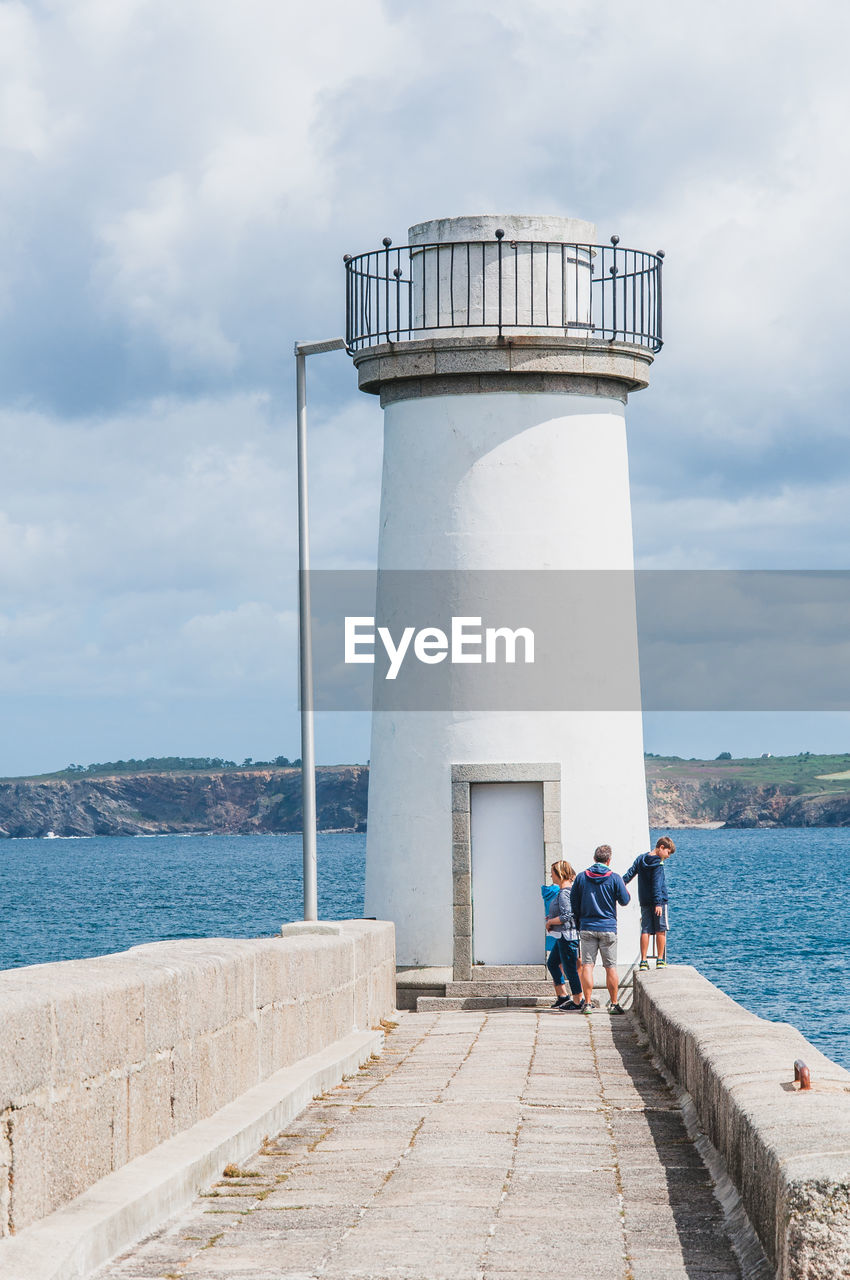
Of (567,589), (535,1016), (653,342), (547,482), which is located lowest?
(535,1016)

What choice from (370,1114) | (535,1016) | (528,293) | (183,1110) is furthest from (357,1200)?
(528,293)

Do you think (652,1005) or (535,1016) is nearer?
(652,1005)

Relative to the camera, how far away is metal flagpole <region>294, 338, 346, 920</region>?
1452cm

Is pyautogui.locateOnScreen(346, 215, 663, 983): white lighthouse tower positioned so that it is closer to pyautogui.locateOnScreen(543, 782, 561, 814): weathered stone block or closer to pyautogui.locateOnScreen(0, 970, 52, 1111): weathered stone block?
pyautogui.locateOnScreen(543, 782, 561, 814): weathered stone block

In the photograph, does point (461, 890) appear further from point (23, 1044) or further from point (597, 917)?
point (23, 1044)

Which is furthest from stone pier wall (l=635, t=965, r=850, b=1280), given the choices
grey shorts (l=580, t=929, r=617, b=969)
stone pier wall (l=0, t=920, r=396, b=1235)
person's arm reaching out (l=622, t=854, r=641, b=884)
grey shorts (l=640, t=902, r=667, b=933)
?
grey shorts (l=640, t=902, r=667, b=933)

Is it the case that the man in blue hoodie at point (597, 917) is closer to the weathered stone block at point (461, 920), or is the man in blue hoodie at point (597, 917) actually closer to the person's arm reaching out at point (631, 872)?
the person's arm reaching out at point (631, 872)

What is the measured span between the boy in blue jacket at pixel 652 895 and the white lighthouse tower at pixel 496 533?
0.49 metres

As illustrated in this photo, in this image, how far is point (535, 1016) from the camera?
47.4 feet

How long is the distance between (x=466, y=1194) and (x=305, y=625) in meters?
8.71

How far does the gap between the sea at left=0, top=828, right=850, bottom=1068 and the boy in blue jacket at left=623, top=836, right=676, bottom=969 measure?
10.5 meters

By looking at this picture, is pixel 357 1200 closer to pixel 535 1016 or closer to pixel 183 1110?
pixel 183 1110

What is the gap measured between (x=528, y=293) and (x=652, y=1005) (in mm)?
7421

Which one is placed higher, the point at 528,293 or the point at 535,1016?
the point at 528,293
